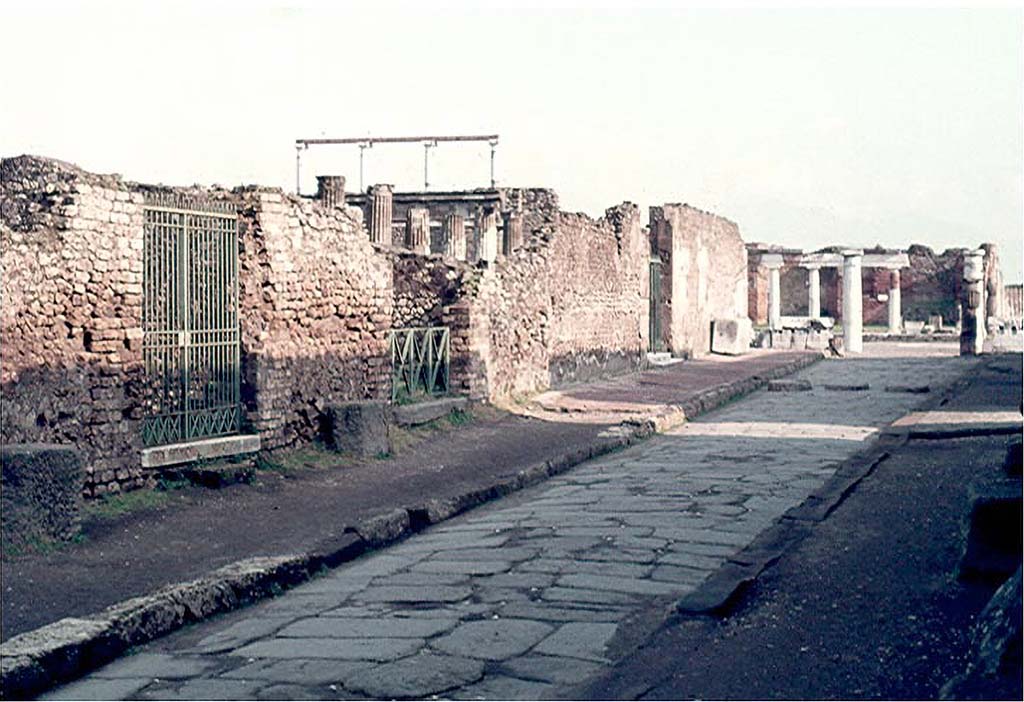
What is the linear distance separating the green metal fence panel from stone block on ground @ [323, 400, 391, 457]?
6.03ft

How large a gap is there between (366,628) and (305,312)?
Answer: 5951mm

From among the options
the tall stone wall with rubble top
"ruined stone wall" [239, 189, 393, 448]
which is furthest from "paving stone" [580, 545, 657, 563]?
the tall stone wall with rubble top

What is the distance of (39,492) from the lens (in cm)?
745

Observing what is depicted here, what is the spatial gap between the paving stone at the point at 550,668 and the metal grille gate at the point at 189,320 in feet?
16.3

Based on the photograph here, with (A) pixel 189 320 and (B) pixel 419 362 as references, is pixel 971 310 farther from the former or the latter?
(A) pixel 189 320

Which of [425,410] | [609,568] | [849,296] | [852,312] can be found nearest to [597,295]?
[425,410]

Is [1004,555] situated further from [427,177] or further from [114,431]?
[427,177]

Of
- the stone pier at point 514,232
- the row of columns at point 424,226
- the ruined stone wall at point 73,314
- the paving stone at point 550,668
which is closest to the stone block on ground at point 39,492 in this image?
the ruined stone wall at point 73,314

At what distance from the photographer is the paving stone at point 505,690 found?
4727mm

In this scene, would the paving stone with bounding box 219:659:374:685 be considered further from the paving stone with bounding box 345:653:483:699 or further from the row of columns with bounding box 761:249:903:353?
the row of columns with bounding box 761:249:903:353

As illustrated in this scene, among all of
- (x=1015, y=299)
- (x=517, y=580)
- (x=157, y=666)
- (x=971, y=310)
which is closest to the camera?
(x=157, y=666)

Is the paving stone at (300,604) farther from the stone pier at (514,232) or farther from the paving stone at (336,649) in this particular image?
the stone pier at (514,232)

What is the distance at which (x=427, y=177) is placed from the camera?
137 ft

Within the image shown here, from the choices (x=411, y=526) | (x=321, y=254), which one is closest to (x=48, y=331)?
(x=411, y=526)
